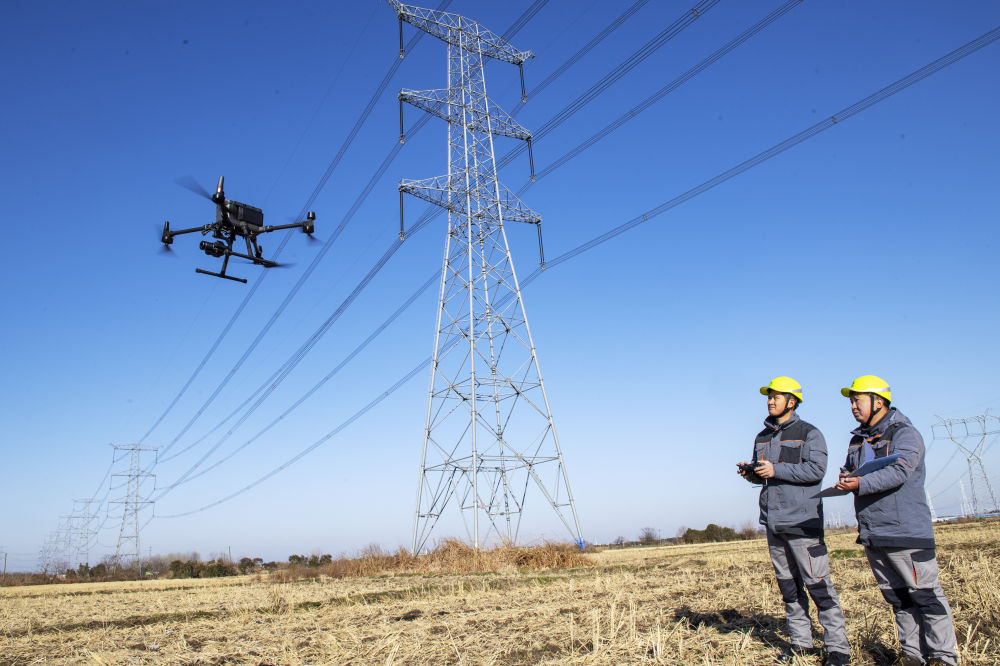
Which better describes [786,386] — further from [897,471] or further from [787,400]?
[897,471]

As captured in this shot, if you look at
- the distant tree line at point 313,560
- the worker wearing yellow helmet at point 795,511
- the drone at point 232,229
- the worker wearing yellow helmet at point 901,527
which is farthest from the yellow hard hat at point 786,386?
the distant tree line at point 313,560

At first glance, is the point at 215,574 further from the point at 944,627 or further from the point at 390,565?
the point at 944,627

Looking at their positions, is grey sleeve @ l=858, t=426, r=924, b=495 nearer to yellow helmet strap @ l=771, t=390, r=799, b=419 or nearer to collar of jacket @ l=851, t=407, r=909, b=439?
collar of jacket @ l=851, t=407, r=909, b=439

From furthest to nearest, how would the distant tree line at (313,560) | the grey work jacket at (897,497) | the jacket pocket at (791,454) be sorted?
1. the distant tree line at (313,560)
2. the jacket pocket at (791,454)
3. the grey work jacket at (897,497)

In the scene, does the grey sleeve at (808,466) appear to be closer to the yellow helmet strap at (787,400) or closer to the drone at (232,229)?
the yellow helmet strap at (787,400)

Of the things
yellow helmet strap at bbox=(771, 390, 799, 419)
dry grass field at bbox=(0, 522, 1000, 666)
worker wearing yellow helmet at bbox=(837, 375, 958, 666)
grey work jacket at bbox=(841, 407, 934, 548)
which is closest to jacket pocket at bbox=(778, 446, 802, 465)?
yellow helmet strap at bbox=(771, 390, 799, 419)
